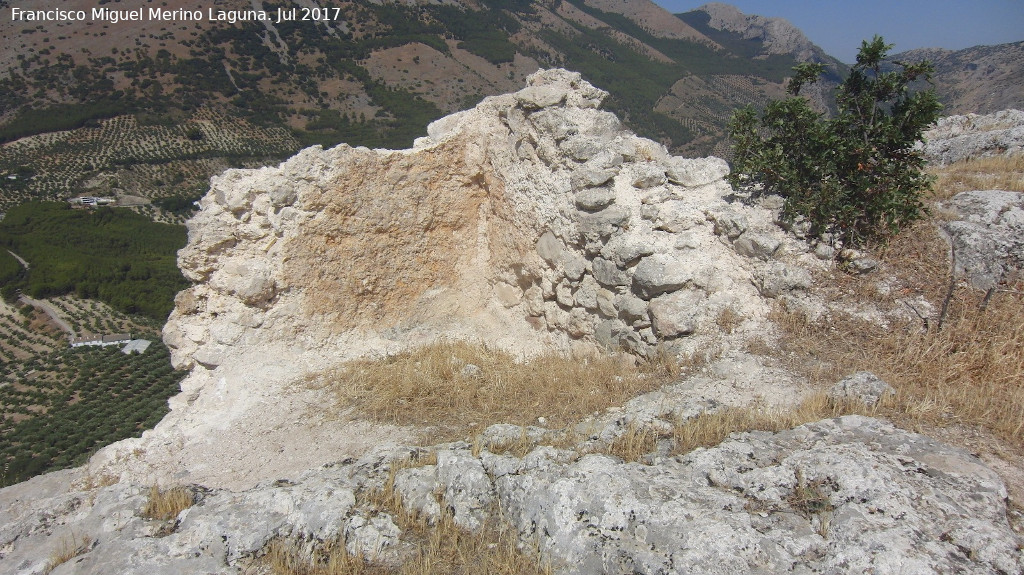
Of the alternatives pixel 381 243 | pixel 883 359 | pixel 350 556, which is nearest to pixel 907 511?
pixel 883 359

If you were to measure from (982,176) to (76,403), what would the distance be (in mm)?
46052

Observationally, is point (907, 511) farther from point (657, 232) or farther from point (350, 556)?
point (657, 232)

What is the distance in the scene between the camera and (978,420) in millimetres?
4254

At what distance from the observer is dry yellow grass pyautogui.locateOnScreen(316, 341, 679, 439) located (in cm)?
563

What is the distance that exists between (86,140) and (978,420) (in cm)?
10176

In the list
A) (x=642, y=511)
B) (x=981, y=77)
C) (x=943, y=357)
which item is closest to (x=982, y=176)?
(x=943, y=357)

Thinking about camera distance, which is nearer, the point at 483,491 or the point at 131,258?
the point at 483,491

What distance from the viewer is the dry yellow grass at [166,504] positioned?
4145 mm

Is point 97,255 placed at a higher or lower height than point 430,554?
lower

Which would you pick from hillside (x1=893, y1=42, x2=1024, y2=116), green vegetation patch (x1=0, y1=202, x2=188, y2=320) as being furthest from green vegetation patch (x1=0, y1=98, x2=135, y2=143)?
hillside (x1=893, y1=42, x2=1024, y2=116)

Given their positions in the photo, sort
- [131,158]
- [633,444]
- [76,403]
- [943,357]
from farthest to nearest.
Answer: [131,158], [76,403], [943,357], [633,444]

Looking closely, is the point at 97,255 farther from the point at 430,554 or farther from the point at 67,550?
the point at 430,554

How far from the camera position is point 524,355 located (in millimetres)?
7723

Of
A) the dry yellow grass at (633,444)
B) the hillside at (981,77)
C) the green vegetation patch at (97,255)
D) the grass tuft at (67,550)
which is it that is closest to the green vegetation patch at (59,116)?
the green vegetation patch at (97,255)
